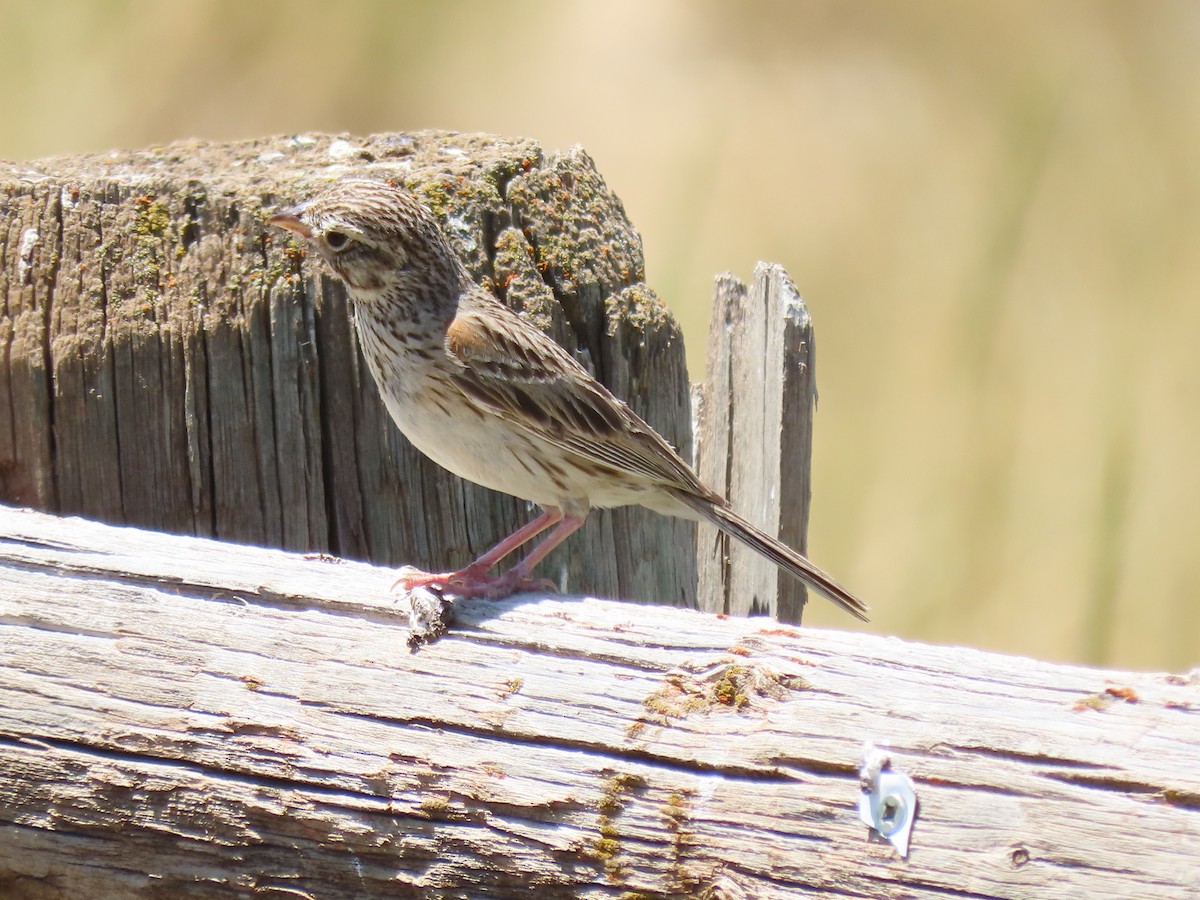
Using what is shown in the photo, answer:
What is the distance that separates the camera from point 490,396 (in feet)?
13.0

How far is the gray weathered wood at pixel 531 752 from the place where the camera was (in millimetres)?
2127

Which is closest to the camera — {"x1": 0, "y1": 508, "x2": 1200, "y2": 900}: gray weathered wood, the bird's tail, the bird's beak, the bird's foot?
{"x1": 0, "y1": 508, "x2": 1200, "y2": 900}: gray weathered wood

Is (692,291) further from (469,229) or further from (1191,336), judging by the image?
(469,229)

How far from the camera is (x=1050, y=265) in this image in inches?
303

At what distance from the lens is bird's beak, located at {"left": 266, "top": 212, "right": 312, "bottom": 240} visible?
3461 mm

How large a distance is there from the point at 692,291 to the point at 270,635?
5645 millimetres

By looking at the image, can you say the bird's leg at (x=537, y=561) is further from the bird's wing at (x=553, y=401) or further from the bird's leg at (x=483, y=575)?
the bird's wing at (x=553, y=401)

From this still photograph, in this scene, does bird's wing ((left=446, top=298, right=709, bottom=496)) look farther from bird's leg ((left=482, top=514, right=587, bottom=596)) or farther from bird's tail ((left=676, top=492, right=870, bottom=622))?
bird's leg ((left=482, top=514, right=587, bottom=596))

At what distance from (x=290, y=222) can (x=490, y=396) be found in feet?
2.73

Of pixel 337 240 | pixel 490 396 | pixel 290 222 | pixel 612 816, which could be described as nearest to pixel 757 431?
pixel 490 396

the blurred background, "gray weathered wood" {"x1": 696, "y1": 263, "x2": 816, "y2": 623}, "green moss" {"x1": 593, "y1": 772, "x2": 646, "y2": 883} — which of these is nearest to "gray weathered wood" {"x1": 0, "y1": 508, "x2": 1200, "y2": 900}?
"green moss" {"x1": 593, "y1": 772, "x2": 646, "y2": 883}

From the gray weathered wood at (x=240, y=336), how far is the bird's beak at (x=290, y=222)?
7cm

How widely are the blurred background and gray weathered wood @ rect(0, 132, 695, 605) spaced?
335cm

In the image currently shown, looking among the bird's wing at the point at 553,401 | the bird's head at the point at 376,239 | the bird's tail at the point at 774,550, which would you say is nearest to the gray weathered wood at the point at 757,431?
the bird's tail at the point at 774,550
